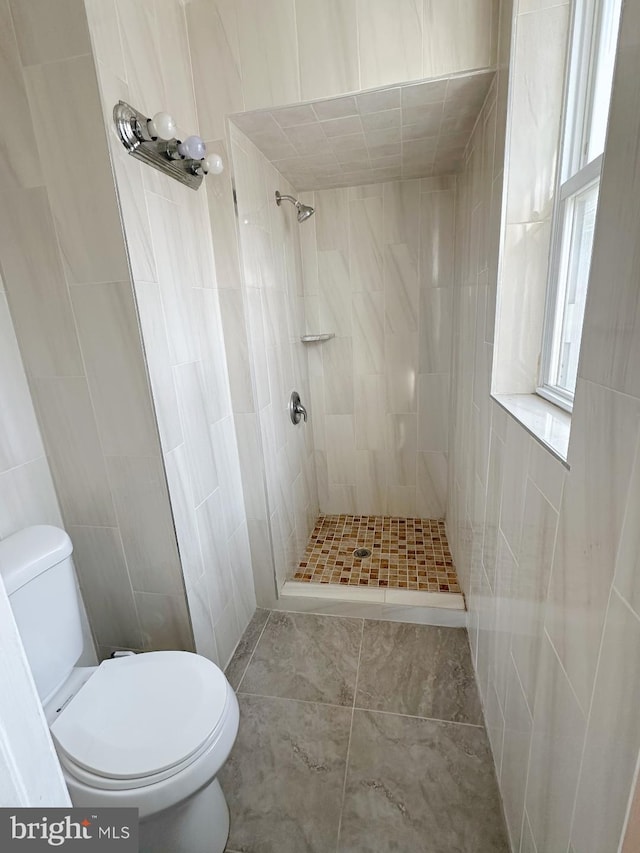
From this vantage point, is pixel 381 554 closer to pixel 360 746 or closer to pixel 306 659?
pixel 306 659

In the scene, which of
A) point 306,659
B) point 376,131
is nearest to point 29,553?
point 306,659

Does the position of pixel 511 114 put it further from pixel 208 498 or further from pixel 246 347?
pixel 208 498

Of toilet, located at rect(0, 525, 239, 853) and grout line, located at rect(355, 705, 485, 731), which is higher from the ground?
toilet, located at rect(0, 525, 239, 853)

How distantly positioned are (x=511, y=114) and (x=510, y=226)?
288mm

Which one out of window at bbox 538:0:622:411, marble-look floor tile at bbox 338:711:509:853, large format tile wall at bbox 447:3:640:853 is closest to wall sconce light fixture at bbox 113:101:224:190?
large format tile wall at bbox 447:3:640:853

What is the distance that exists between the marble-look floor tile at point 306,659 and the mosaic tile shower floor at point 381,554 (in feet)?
0.79

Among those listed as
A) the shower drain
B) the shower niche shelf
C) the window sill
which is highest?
the shower niche shelf

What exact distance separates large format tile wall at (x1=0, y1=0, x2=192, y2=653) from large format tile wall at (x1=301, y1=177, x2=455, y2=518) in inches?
57.2

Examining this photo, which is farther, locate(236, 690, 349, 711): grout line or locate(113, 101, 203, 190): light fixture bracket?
locate(236, 690, 349, 711): grout line

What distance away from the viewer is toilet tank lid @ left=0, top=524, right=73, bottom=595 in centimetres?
103

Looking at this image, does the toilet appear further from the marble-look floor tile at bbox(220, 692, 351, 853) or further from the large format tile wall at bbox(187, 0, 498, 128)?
the large format tile wall at bbox(187, 0, 498, 128)

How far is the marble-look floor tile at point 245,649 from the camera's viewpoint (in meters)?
1.63

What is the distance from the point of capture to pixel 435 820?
3.72ft

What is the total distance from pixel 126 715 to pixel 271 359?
1.42 m
